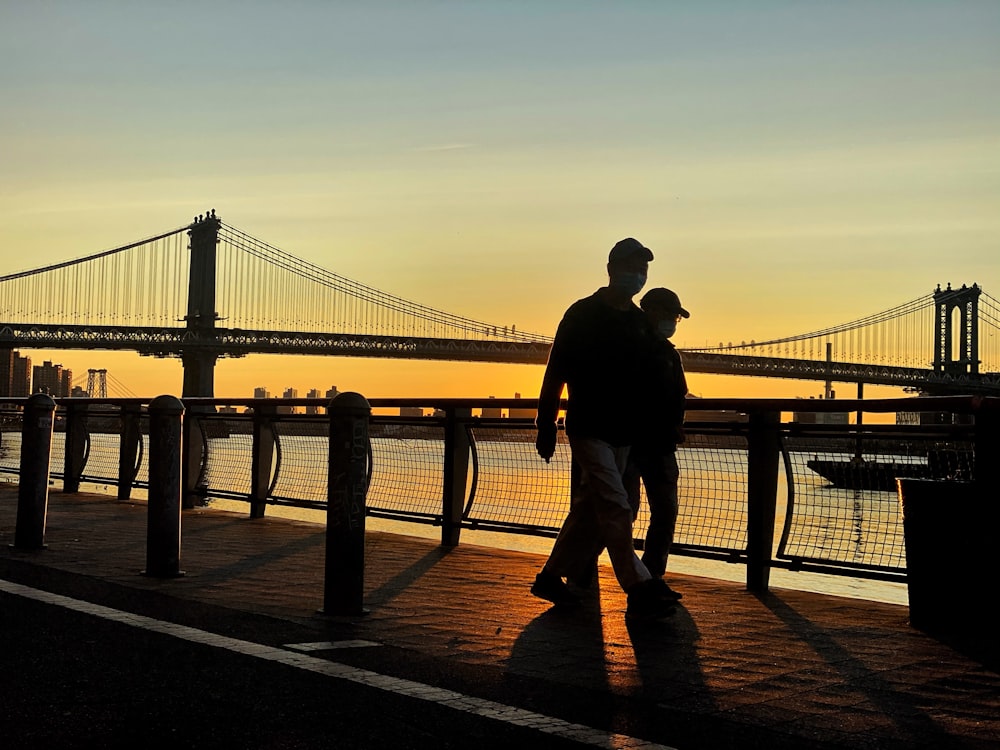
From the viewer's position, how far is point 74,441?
1442cm

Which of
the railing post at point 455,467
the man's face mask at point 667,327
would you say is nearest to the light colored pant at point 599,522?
the man's face mask at point 667,327

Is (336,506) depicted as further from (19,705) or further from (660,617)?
(19,705)

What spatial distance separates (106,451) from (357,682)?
11.0 meters

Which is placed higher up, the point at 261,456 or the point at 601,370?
the point at 601,370

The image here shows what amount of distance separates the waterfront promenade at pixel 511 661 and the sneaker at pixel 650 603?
0.08 meters

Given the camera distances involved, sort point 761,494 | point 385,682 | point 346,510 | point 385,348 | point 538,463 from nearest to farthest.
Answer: point 385,682
point 346,510
point 761,494
point 538,463
point 385,348

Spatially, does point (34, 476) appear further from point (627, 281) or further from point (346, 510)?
point (627, 281)

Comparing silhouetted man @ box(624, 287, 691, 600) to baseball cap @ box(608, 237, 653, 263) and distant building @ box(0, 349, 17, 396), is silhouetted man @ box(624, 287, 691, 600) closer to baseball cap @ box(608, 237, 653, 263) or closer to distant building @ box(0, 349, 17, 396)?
baseball cap @ box(608, 237, 653, 263)

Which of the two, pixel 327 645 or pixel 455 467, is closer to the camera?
pixel 327 645

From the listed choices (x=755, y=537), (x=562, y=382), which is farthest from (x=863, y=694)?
(x=755, y=537)

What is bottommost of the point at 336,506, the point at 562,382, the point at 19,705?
the point at 19,705

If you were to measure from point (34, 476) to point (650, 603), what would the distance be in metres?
4.47

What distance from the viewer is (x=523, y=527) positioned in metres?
8.90

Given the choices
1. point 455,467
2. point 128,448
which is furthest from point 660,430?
point 128,448
